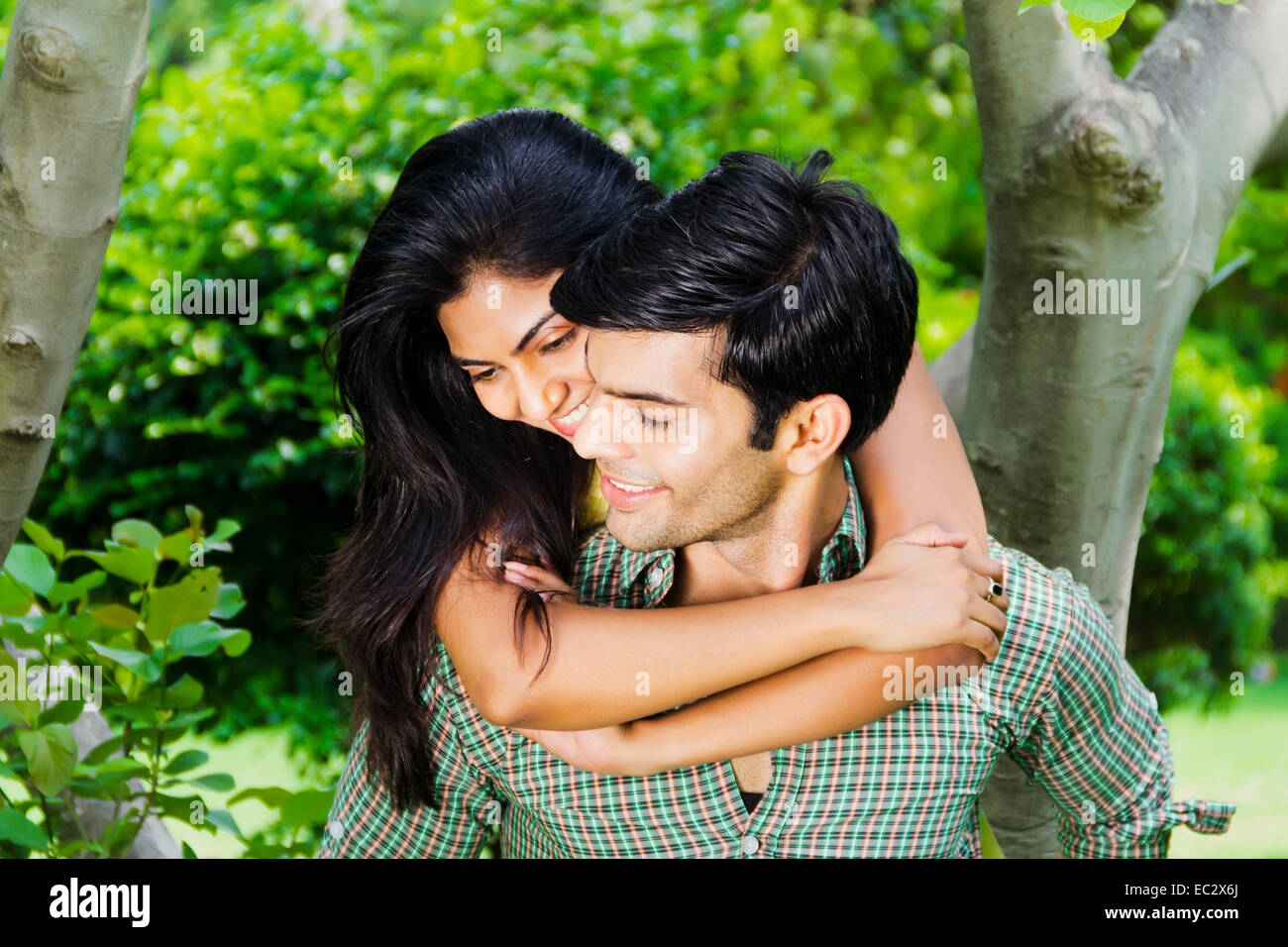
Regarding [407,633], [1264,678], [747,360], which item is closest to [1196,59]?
[747,360]

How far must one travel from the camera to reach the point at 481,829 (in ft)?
7.43

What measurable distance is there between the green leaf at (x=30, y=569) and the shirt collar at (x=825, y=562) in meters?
0.95

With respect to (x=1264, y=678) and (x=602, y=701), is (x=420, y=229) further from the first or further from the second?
(x=1264, y=678)

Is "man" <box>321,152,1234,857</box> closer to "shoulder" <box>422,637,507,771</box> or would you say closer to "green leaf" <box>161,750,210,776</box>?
"shoulder" <box>422,637,507,771</box>

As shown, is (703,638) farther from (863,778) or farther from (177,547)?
(177,547)

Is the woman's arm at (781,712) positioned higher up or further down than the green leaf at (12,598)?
further down

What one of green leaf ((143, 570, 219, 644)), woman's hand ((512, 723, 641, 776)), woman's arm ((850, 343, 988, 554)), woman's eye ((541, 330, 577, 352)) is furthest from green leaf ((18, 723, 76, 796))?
woman's arm ((850, 343, 988, 554))

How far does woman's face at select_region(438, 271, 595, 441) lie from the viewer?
2.13m

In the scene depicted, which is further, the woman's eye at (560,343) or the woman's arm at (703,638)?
the woman's eye at (560,343)

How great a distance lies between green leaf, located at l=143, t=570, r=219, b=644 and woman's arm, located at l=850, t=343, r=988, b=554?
3.64 feet

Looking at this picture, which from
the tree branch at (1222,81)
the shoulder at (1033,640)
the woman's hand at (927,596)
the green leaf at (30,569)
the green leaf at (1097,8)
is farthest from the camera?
the tree branch at (1222,81)

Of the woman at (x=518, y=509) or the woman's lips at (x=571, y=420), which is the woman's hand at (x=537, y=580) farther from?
the woman's lips at (x=571, y=420)

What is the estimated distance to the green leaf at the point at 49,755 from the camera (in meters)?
1.92

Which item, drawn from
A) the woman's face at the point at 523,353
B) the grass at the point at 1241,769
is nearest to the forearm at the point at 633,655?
the woman's face at the point at 523,353
